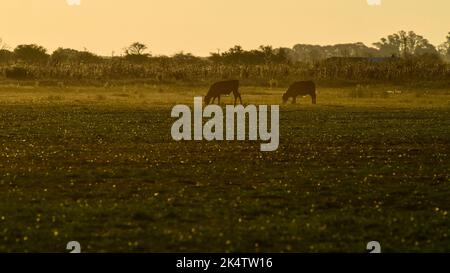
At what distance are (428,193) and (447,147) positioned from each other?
9.59m

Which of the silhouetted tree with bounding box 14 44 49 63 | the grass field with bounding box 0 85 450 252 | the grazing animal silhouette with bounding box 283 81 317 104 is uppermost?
the silhouetted tree with bounding box 14 44 49 63

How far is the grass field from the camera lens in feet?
44.9

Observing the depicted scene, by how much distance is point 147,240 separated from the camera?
1349 cm

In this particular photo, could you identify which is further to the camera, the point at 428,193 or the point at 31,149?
the point at 31,149

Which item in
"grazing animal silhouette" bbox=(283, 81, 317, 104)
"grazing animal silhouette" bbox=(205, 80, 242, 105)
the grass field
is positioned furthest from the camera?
"grazing animal silhouette" bbox=(283, 81, 317, 104)

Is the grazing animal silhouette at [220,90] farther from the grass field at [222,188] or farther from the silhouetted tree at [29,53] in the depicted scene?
the silhouetted tree at [29,53]
